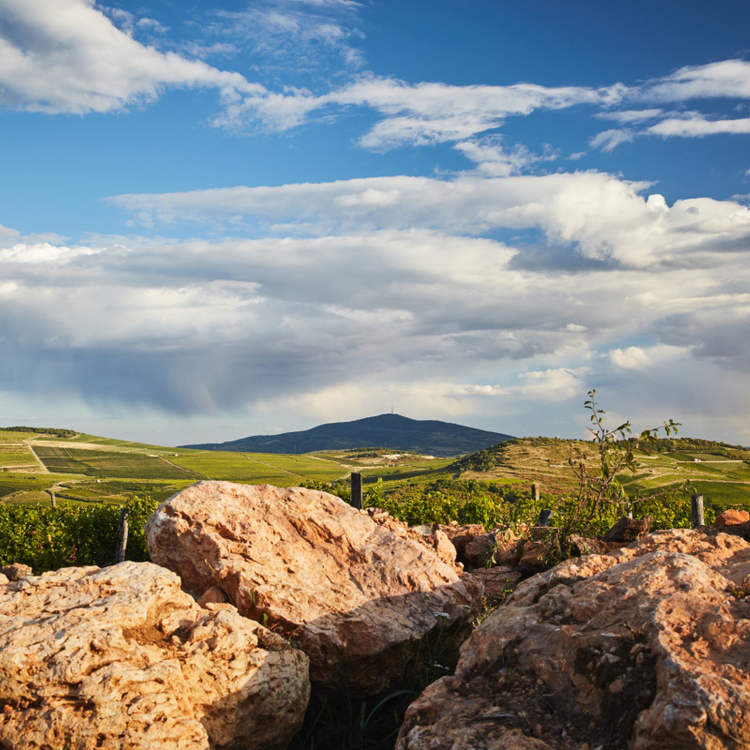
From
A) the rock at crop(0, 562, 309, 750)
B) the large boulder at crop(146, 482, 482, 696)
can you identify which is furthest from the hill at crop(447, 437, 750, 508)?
the rock at crop(0, 562, 309, 750)

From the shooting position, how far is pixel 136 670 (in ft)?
19.7

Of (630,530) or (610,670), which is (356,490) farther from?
(610,670)

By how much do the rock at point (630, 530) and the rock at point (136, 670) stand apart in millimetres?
5650

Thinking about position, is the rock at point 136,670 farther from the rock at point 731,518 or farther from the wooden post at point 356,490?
the wooden post at point 356,490

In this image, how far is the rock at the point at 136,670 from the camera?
5.63 meters

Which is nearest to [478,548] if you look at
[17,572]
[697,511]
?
[697,511]

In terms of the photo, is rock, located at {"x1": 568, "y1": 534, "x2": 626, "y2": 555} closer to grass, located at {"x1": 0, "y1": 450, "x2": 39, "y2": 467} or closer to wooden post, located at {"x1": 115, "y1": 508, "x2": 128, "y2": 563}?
wooden post, located at {"x1": 115, "y1": 508, "x2": 128, "y2": 563}

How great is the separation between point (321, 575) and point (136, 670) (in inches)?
128

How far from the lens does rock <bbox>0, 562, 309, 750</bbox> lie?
563 cm

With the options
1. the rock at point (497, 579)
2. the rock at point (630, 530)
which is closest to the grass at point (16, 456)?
the rock at point (497, 579)

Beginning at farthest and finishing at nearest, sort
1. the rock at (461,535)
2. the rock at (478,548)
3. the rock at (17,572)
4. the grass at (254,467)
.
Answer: the grass at (254,467)
the rock at (461,535)
the rock at (478,548)
the rock at (17,572)

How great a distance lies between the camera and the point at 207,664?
6441 mm

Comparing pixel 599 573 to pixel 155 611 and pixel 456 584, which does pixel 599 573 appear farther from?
pixel 155 611

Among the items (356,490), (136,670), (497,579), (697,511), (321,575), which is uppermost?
(356,490)
